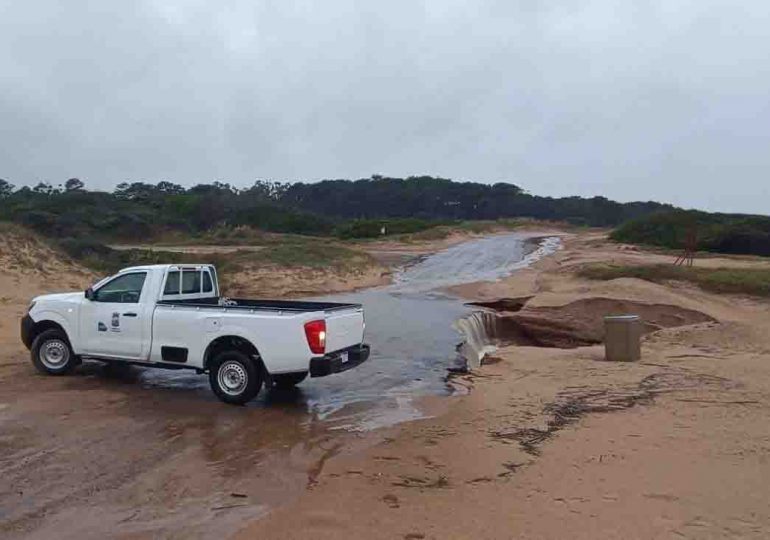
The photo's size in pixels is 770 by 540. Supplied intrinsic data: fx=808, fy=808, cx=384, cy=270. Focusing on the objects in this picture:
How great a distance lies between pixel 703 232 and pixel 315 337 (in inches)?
1896

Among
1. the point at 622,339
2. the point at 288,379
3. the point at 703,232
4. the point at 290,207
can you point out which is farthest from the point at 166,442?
the point at 290,207

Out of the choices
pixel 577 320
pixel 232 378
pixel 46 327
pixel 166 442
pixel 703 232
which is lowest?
pixel 577 320

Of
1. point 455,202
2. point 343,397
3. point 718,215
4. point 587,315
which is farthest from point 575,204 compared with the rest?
point 343,397

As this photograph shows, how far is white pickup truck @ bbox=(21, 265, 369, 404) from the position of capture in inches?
402

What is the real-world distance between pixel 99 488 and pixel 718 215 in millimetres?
65546

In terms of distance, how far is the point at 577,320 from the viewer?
893 inches

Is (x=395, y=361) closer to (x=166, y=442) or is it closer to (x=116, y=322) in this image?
(x=116, y=322)

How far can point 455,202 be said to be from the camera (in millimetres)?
119188

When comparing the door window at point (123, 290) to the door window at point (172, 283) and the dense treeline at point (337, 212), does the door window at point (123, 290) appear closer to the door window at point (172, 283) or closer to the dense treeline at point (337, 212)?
the door window at point (172, 283)

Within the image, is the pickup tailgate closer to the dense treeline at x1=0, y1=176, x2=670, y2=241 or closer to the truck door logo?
the truck door logo

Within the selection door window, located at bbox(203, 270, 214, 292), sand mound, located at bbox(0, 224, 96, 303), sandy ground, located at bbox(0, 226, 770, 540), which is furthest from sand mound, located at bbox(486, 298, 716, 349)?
sand mound, located at bbox(0, 224, 96, 303)

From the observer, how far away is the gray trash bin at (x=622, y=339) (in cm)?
1517

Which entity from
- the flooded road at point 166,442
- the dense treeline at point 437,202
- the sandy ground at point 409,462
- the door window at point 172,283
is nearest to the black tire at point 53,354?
the flooded road at point 166,442

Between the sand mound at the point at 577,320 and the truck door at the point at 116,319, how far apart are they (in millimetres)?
13165
